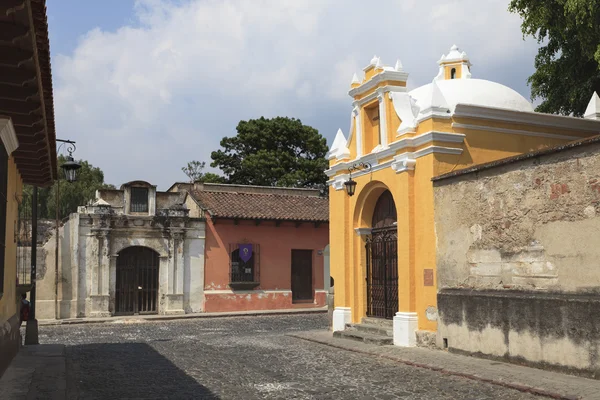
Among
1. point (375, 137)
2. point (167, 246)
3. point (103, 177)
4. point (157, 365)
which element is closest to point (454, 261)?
point (375, 137)

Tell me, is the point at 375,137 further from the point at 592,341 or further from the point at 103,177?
the point at 103,177

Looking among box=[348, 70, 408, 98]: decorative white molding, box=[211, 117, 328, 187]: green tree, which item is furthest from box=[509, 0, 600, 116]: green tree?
box=[211, 117, 328, 187]: green tree

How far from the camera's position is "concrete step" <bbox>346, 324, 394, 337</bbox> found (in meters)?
13.6

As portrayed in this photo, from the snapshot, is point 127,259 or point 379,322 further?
point 127,259

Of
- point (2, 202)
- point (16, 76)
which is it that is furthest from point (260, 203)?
point (16, 76)

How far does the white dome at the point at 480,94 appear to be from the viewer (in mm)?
14297

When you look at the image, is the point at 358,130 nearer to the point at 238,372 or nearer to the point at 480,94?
Answer: the point at 480,94

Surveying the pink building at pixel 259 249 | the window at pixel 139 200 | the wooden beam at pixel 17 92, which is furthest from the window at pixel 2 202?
the pink building at pixel 259 249

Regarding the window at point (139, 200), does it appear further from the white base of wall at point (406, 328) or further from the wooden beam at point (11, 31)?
the wooden beam at point (11, 31)

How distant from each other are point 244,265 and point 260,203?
9.68 feet

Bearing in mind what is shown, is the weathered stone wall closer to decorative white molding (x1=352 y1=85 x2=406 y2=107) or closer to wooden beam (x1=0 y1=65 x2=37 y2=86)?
decorative white molding (x1=352 y1=85 x2=406 y2=107)

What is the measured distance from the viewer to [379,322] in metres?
14.5

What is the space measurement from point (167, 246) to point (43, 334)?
7599 millimetres

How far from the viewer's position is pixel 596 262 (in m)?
8.72
